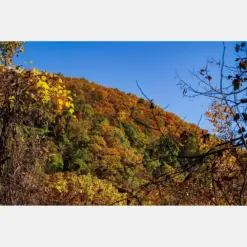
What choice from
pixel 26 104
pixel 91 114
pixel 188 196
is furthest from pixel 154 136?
pixel 26 104

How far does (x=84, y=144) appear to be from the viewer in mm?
4105

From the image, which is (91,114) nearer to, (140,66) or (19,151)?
(140,66)

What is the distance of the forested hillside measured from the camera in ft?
8.81

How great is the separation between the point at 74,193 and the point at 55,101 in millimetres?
1059

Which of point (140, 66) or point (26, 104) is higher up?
point (140, 66)

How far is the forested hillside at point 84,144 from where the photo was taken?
269 centimetres
